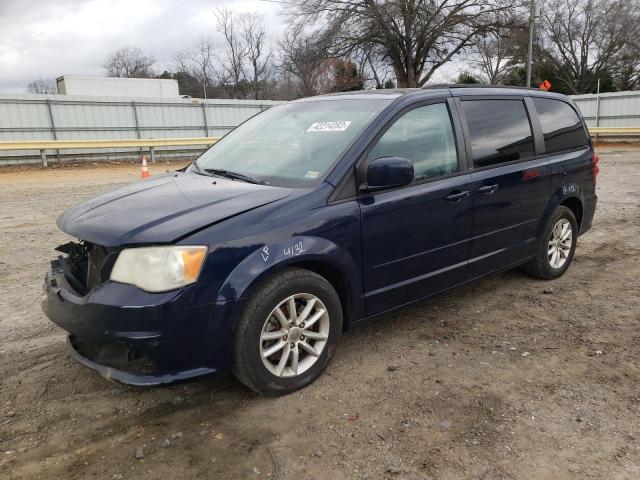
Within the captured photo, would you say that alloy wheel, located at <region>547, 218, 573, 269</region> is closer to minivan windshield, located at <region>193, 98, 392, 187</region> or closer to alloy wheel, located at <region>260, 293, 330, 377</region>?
minivan windshield, located at <region>193, 98, 392, 187</region>

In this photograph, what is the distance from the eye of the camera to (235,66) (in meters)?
51.9

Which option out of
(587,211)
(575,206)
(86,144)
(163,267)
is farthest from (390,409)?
(86,144)

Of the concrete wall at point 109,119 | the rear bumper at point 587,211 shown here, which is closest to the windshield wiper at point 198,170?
the rear bumper at point 587,211

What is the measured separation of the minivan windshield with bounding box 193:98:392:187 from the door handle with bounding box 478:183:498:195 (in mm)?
1025

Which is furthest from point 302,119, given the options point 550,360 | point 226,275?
point 550,360

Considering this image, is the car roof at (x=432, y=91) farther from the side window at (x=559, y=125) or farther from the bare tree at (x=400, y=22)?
the bare tree at (x=400, y=22)

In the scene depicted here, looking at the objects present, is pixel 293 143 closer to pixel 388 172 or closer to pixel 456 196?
pixel 388 172

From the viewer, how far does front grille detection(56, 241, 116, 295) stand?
279cm

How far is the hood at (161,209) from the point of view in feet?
9.04

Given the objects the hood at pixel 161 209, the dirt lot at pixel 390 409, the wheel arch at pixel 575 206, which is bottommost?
the dirt lot at pixel 390 409

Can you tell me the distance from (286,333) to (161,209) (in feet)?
3.28

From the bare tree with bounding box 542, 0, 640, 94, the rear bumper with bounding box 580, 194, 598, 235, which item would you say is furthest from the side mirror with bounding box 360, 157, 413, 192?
the bare tree with bounding box 542, 0, 640, 94

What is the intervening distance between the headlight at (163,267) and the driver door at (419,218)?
3.66ft

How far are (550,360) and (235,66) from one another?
5243cm
